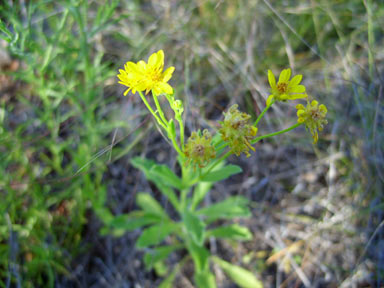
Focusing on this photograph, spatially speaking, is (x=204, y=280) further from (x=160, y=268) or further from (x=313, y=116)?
(x=313, y=116)

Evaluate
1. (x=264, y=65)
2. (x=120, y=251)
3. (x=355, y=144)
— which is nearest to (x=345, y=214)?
(x=355, y=144)

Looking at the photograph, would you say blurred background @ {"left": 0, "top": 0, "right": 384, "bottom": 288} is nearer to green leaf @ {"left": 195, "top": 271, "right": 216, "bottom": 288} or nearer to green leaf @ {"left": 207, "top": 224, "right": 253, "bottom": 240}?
green leaf @ {"left": 195, "top": 271, "right": 216, "bottom": 288}

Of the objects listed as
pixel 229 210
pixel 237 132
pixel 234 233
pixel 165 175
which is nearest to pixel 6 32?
pixel 165 175

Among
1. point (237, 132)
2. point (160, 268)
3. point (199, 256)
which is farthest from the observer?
point (160, 268)

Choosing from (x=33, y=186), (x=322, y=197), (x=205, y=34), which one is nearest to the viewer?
(x=33, y=186)

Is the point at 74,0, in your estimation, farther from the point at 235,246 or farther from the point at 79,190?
the point at 235,246

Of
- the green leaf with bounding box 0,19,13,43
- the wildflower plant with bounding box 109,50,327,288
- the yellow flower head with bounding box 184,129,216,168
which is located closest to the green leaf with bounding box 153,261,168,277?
the wildflower plant with bounding box 109,50,327,288

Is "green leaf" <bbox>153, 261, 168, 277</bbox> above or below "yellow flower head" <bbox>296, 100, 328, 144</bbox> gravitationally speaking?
below
